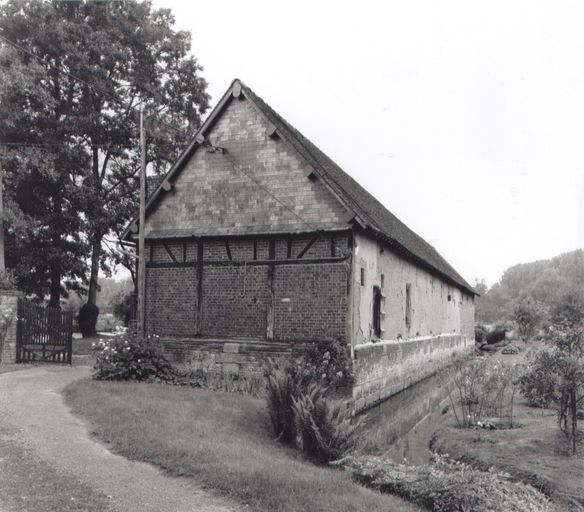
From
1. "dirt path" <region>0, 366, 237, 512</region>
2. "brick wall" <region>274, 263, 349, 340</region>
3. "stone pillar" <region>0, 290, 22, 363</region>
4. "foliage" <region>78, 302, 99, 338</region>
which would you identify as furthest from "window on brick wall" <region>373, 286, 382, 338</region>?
"foliage" <region>78, 302, 99, 338</region>

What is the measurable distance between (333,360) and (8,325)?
9946mm

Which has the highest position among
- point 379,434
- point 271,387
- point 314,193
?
point 314,193

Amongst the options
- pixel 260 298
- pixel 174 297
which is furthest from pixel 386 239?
pixel 174 297

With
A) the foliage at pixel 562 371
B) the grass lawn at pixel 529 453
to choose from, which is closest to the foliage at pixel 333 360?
the grass lawn at pixel 529 453

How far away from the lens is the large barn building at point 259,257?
1368 centimetres

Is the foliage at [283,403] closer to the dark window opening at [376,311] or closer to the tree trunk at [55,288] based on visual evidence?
the dark window opening at [376,311]

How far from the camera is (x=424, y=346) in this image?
2216 cm

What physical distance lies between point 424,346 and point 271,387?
14.3 metres

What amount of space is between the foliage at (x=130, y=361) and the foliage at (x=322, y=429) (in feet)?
18.2

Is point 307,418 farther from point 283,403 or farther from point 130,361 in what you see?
point 130,361

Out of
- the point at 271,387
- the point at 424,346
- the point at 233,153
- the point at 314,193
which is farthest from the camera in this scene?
the point at 424,346

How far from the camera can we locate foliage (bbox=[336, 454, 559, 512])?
5.70 m

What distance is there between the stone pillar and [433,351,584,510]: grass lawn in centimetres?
1256

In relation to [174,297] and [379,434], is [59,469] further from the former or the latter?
[174,297]
